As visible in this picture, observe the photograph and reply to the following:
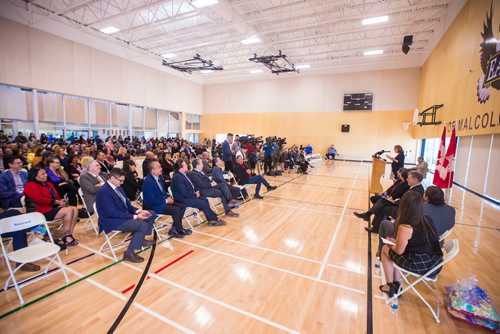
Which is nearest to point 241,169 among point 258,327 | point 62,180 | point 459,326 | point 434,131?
point 62,180

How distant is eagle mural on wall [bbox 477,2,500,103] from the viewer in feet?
21.1

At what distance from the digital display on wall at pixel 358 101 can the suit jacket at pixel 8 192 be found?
2031 centimetres

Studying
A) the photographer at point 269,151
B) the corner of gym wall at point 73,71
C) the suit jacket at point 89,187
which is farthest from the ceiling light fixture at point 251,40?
the suit jacket at point 89,187

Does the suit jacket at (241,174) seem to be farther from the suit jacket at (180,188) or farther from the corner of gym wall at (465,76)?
the corner of gym wall at (465,76)

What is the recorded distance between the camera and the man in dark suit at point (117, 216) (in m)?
3.56

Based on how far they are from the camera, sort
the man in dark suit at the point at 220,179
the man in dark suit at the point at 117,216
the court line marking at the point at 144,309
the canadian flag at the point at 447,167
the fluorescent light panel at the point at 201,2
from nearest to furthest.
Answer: the court line marking at the point at 144,309 → the man in dark suit at the point at 117,216 → the man in dark suit at the point at 220,179 → the canadian flag at the point at 447,167 → the fluorescent light panel at the point at 201,2

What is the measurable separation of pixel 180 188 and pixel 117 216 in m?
1.34

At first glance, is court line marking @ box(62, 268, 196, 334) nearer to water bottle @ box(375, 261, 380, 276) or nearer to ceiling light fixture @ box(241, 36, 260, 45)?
water bottle @ box(375, 261, 380, 276)

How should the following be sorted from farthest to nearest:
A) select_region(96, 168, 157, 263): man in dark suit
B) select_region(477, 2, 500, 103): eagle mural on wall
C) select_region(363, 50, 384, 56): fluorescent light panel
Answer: select_region(363, 50, 384, 56): fluorescent light panel → select_region(477, 2, 500, 103): eagle mural on wall → select_region(96, 168, 157, 263): man in dark suit

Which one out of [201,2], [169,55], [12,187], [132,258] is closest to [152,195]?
[132,258]

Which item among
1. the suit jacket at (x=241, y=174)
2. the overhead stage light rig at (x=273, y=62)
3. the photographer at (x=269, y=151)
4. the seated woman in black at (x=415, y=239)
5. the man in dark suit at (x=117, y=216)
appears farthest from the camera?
the overhead stage light rig at (x=273, y=62)

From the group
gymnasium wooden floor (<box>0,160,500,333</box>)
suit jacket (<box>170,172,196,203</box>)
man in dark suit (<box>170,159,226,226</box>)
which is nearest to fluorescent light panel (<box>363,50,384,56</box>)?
gymnasium wooden floor (<box>0,160,500,333</box>)

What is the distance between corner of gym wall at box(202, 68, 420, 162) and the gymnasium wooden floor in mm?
15294

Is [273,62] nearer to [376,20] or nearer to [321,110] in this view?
[376,20]
